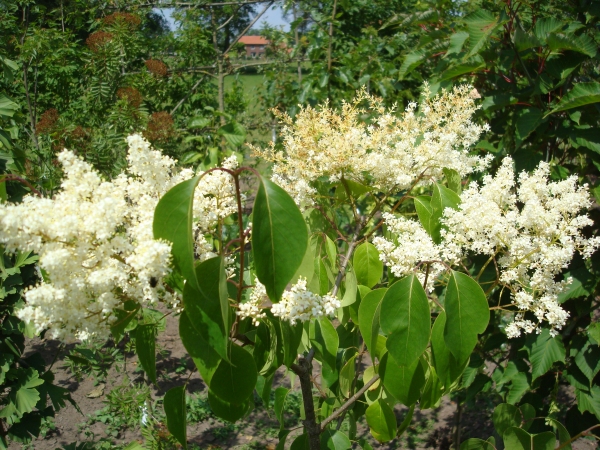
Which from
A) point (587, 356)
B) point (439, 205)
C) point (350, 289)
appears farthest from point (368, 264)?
point (587, 356)

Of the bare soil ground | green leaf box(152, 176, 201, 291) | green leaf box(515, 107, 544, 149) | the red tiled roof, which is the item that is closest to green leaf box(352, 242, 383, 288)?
green leaf box(152, 176, 201, 291)

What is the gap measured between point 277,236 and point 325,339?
0.50 m

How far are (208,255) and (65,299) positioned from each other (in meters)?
0.24

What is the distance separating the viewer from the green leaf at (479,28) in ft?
6.44

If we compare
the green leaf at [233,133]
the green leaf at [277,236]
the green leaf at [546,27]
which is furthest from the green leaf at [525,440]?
the green leaf at [233,133]

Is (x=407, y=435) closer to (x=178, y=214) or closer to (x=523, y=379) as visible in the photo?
(x=523, y=379)

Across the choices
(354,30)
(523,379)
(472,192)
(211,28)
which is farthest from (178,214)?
(354,30)

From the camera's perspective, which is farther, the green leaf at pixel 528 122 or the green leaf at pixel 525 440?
the green leaf at pixel 528 122

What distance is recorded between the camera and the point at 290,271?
0.80 meters

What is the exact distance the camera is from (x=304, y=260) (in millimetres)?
1043

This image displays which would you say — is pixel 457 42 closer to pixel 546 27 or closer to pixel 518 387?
pixel 546 27

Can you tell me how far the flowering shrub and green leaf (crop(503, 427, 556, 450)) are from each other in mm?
11

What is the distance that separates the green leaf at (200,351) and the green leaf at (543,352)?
5.19 feet

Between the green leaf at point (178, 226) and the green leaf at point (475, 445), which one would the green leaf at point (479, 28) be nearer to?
the green leaf at point (475, 445)
